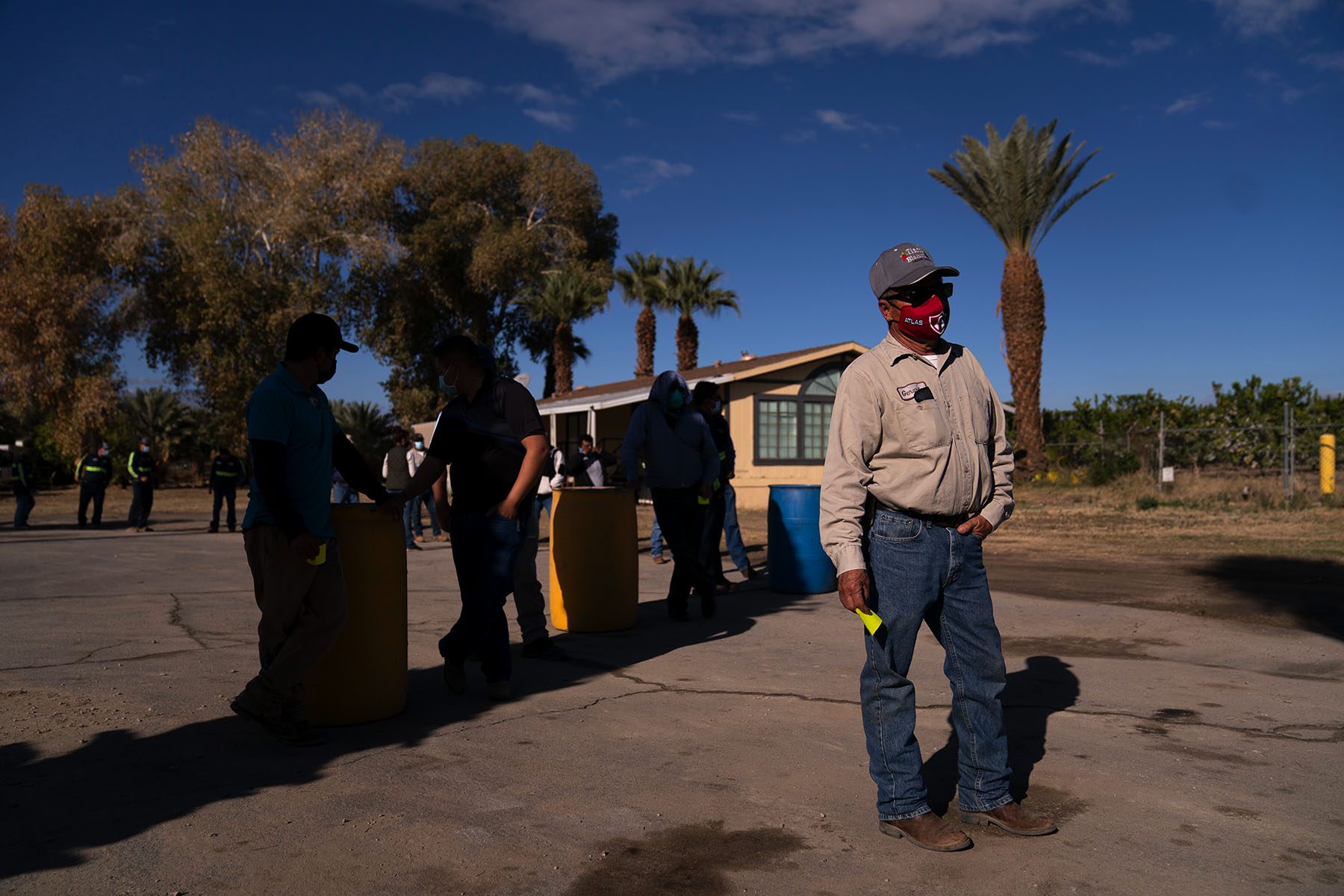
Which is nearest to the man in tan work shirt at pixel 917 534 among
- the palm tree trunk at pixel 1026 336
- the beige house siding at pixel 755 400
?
the beige house siding at pixel 755 400

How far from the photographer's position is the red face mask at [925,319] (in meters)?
3.47

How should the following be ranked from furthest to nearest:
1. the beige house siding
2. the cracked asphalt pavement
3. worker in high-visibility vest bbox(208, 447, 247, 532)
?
the beige house siding → worker in high-visibility vest bbox(208, 447, 247, 532) → the cracked asphalt pavement

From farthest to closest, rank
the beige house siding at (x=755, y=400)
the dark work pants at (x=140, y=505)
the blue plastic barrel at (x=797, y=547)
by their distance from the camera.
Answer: the beige house siding at (x=755, y=400) → the dark work pants at (x=140, y=505) → the blue plastic barrel at (x=797, y=547)

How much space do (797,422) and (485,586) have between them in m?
21.6

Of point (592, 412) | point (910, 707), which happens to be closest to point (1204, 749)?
point (910, 707)

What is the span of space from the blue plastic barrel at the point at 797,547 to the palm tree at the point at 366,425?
Answer: 30.1 m

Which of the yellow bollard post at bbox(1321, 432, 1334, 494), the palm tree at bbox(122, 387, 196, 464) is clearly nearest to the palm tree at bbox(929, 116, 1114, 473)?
the yellow bollard post at bbox(1321, 432, 1334, 494)

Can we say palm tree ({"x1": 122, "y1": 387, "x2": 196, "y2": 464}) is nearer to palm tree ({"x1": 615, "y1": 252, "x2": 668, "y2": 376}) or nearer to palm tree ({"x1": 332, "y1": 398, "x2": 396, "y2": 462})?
palm tree ({"x1": 332, "y1": 398, "x2": 396, "y2": 462})

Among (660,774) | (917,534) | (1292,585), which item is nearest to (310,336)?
(660,774)

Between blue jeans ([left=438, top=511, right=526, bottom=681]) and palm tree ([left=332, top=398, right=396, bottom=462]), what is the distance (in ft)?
110

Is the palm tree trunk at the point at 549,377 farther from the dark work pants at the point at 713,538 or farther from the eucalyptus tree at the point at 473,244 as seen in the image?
the dark work pants at the point at 713,538

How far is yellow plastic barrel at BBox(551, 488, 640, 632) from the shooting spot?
7.08 meters

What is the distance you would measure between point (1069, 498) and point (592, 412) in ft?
37.2

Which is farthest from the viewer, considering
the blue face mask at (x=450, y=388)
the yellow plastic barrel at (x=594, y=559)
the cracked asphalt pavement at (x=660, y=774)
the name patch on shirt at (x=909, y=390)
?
the yellow plastic barrel at (x=594, y=559)
